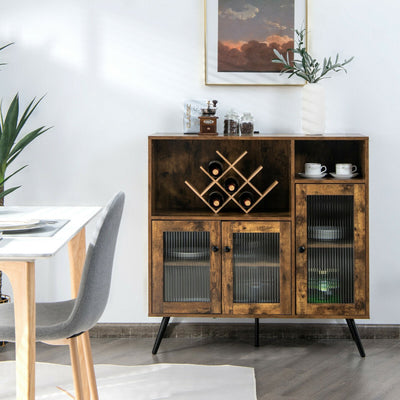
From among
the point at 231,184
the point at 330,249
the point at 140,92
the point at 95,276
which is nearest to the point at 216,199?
the point at 231,184

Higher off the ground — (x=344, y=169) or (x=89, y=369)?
(x=344, y=169)

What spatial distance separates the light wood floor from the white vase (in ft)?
3.93

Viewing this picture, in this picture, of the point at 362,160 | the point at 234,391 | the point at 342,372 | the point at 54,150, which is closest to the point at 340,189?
the point at 362,160

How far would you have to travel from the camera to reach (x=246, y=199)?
348 cm

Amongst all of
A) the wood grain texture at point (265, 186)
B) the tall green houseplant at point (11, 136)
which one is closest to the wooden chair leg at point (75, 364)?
the wood grain texture at point (265, 186)

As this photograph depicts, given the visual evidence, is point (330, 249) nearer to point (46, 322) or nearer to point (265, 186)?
point (265, 186)

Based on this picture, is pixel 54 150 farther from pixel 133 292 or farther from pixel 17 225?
pixel 17 225

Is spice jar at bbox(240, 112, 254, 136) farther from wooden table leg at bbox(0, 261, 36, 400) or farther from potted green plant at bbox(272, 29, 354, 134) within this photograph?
A: wooden table leg at bbox(0, 261, 36, 400)

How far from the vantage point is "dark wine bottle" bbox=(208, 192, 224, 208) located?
3.46m

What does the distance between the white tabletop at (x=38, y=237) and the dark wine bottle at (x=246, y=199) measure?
102 cm

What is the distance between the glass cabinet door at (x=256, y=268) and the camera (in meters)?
3.37

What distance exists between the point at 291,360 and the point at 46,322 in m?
1.55

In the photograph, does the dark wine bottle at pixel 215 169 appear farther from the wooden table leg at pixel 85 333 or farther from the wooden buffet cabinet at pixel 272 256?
the wooden table leg at pixel 85 333

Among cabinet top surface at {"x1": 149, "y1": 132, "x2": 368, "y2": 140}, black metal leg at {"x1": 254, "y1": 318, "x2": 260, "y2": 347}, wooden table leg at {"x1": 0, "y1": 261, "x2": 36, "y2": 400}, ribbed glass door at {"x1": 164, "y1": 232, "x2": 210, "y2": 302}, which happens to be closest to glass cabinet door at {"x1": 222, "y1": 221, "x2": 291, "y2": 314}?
ribbed glass door at {"x1": 164, "y1": 232, "x2": 210, "y2": 302}
